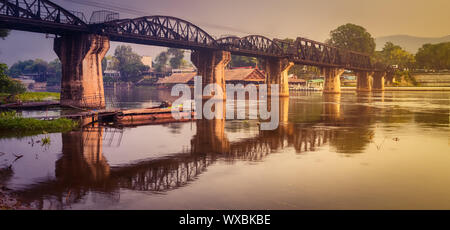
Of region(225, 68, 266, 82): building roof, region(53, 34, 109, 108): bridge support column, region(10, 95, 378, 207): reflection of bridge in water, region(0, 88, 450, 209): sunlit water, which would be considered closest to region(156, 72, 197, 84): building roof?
region(225, 68, 266, 82): building roof

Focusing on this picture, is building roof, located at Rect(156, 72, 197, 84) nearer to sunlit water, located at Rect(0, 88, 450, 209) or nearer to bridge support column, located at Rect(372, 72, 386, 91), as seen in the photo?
bridge support column, located at Rect(372, 72, 386, 91)

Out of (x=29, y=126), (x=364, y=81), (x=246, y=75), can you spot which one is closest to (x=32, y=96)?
(x=29, y=126)

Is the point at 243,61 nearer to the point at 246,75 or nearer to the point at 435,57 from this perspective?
the point at 246,75

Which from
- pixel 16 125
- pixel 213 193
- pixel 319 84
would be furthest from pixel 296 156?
pixel 319 84

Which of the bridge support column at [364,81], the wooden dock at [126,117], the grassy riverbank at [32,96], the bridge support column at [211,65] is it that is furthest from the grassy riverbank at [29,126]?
the bridge support column at [364,81]

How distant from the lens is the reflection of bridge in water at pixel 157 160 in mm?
15460

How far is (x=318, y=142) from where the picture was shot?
2775 cm

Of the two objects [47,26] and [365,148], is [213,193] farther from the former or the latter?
[47,26]

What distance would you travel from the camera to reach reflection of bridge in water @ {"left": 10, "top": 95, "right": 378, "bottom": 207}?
15460 mm

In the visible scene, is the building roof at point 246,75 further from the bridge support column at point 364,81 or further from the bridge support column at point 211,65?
the bridge support column at point 364,81

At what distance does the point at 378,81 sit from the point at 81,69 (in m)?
148
